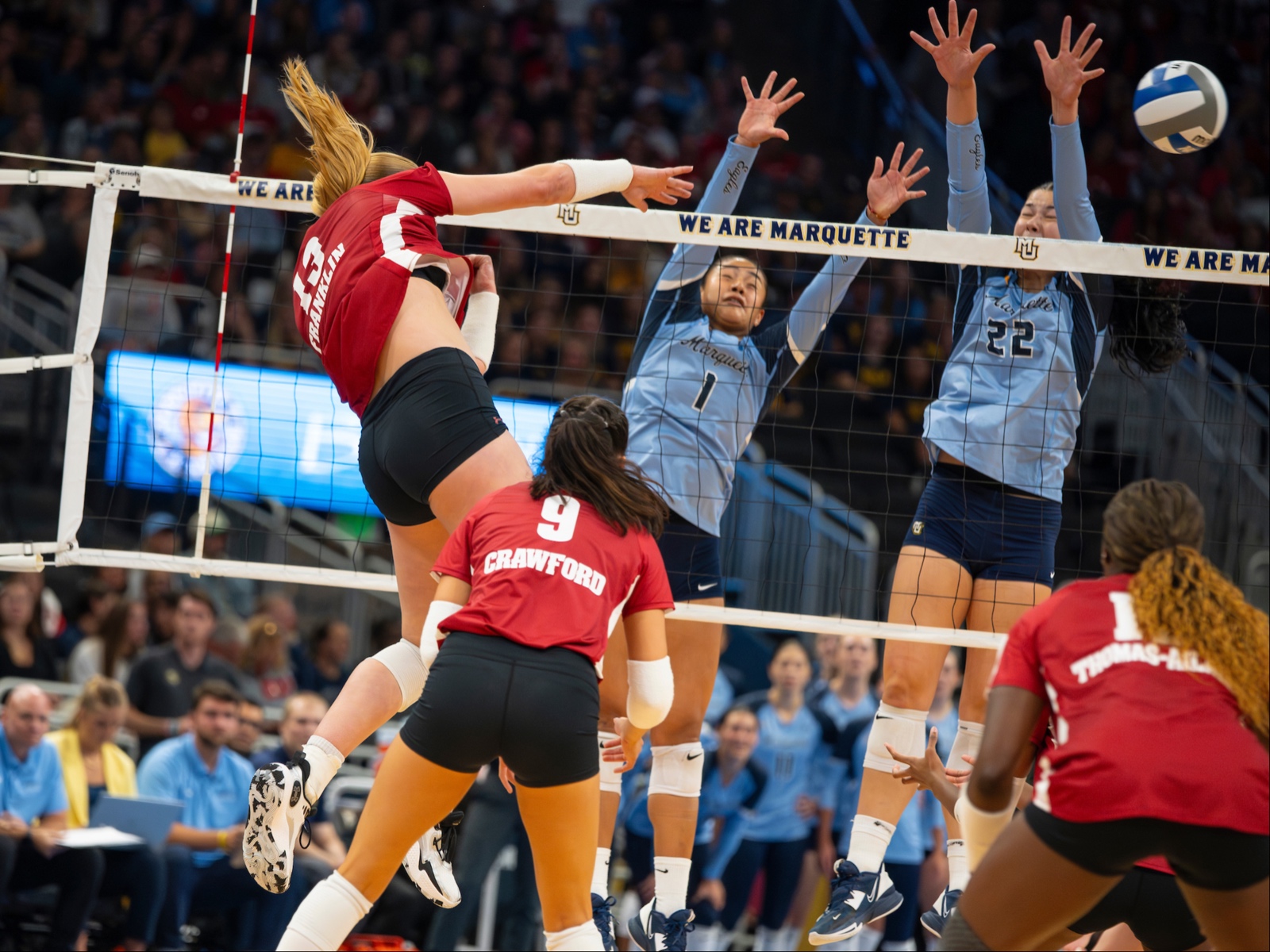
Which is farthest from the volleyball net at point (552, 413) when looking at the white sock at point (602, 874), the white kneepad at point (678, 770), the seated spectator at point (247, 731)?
the white sock at point (602, 874)

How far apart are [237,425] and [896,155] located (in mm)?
6791

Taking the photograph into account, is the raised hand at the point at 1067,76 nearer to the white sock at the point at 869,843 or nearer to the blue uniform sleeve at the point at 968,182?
the blue uniform sleeve at the point at 968,182

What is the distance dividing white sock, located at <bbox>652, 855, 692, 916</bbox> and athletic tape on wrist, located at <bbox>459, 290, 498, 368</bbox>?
232 cm

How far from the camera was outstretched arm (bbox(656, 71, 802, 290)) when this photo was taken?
6.29 metres

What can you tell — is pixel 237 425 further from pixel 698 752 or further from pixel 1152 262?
pixel 1152 262

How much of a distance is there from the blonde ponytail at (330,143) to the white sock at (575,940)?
261 cm

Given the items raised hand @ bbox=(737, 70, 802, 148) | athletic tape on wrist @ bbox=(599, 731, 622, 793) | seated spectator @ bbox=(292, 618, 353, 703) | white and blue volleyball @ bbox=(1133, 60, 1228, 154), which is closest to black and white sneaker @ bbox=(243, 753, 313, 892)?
athletic tape on wrist @ bbox=(599, 731, 622, 793)

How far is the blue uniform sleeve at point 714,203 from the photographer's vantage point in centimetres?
633

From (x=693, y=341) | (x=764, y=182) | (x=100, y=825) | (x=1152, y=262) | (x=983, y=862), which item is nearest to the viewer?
(x=983, y=862)

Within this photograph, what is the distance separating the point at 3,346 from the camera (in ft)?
36.2

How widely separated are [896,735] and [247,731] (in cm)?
456

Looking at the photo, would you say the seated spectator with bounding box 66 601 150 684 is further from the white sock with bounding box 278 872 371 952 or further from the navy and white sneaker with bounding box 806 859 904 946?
the white sock with bounding box 278 872 371 952

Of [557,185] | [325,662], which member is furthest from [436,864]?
[325,662]

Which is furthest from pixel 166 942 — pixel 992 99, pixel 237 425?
pixel 992 99
